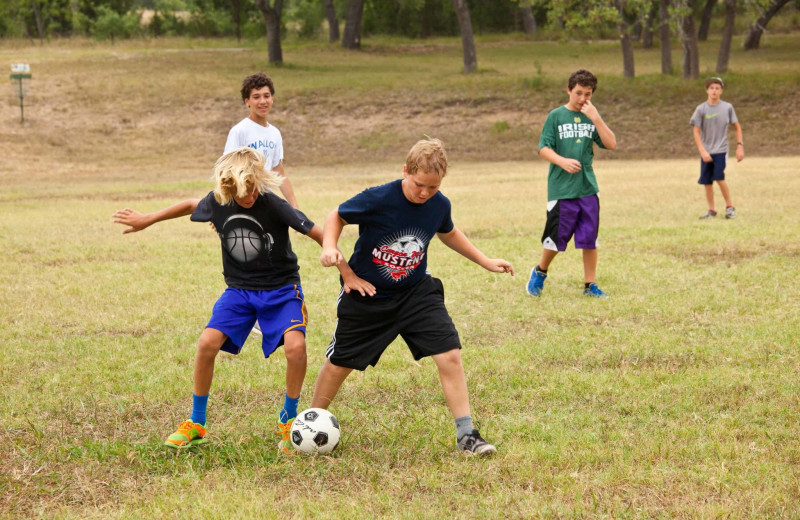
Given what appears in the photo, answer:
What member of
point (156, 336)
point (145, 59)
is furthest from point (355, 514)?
point (145, 59)

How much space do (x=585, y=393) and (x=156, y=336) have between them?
3.50 metres

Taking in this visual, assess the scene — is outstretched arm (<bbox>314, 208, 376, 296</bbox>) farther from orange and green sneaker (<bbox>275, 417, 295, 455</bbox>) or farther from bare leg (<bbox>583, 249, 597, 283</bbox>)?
bare leg (<bbox>583, 249, 597, 283</bbox>)

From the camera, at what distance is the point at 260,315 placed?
191 inches

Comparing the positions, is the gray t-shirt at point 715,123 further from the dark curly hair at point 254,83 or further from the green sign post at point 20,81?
the green sign post at point 20,81

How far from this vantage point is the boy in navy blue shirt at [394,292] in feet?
15.4

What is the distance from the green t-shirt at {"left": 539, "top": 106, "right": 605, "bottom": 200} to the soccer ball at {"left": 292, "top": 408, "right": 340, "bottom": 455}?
4596 mm

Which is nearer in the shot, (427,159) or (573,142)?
(427,159)

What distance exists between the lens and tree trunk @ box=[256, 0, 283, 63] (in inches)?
1475

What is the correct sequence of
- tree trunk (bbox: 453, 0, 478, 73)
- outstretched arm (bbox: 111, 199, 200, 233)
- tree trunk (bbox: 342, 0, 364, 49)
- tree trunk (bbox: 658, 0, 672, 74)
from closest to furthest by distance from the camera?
1. outstretched arm (bbox: 111, 199, 200, 233)
2. tree trunk (bbox: 658, 0, 672, 74)
3. tree trunk (bbox: 453, 0, 478, 73)
4. tree trunk (bbox: 342, 0, 364, 49)

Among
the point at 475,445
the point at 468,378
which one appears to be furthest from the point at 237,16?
the point at 475,445

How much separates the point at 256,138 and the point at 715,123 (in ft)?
25.6

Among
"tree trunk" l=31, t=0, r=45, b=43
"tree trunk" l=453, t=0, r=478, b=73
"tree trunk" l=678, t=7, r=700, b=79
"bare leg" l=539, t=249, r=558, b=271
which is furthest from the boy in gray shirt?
"tree trunk" l=31, t=0, r=45, b=43

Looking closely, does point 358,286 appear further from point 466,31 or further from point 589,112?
point 466,31

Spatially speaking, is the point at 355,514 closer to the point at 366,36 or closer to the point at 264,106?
the point at 264,106
